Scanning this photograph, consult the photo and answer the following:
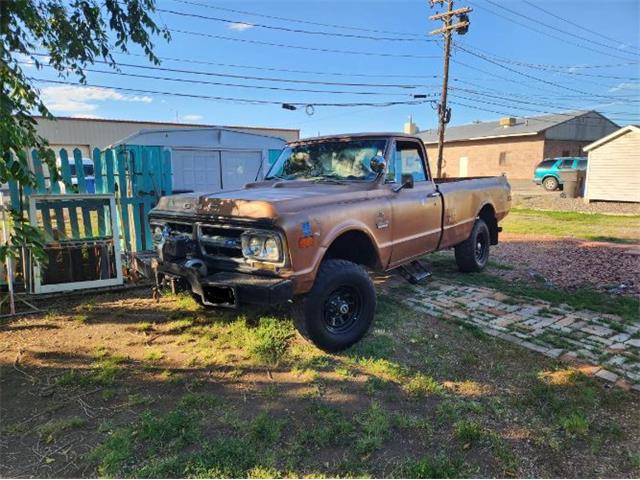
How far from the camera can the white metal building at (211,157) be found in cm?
1277

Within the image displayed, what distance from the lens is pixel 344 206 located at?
12.8 feet

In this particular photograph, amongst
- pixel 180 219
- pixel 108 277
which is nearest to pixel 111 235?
pixel 108 277

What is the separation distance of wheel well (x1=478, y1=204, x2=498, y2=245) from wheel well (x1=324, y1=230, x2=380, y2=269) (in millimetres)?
3195

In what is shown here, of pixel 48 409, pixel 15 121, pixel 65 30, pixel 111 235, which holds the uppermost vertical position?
pixel 65 30

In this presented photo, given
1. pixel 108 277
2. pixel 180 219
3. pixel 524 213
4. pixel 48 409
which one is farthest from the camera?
pixel 524 213

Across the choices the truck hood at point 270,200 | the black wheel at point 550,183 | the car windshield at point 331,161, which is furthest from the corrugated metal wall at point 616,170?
the truck hood at point 270,200

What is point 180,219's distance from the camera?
4070 millimetres

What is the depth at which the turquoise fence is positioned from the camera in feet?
18.8

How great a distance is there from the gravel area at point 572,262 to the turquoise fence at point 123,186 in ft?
18.1

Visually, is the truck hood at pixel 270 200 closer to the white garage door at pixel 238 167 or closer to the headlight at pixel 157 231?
the headlight at pixel 157 231

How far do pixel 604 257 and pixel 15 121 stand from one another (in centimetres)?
852

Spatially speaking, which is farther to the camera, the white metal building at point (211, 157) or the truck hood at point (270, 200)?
the white metal building at point (211, 157)

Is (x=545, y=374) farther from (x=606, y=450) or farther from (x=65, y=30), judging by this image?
(x=65, y=30)

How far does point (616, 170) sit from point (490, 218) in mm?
13617
